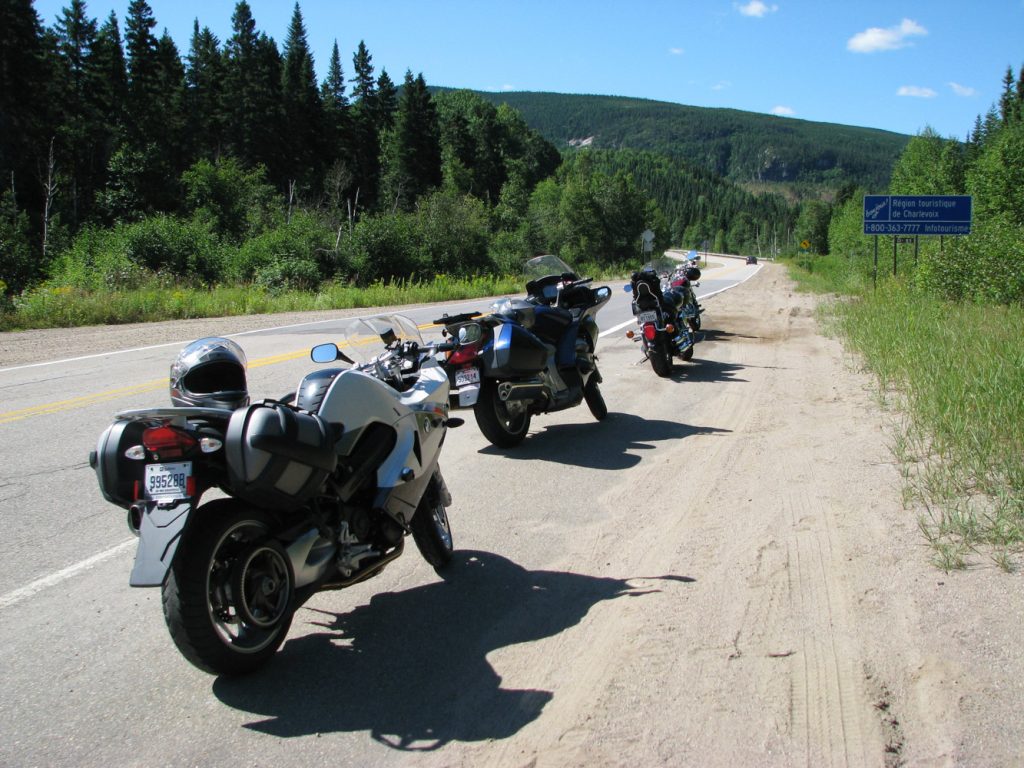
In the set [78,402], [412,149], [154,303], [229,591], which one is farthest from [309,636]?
[412,149]

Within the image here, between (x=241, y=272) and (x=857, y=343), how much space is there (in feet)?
75.9

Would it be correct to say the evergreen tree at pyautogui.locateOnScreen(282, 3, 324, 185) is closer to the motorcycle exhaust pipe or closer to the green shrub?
the green shrub

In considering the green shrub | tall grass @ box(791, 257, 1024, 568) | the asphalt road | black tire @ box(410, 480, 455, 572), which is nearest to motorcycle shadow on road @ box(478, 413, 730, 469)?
the asphalt road

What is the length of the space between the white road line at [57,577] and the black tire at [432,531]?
1.83 metres

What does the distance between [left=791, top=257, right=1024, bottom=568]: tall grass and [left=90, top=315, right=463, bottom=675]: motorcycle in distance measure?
2.99m

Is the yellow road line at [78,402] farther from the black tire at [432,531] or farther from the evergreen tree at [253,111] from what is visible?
the evergreen tree at [253,111]

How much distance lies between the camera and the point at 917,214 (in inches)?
862

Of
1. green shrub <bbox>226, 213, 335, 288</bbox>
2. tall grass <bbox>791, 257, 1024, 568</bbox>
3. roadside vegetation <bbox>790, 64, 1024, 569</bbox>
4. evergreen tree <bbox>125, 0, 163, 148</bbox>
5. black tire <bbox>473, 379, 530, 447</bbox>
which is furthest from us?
evergreen tree <bbox>125, 0, 163, 148</bbox>

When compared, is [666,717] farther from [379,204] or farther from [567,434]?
[379,204]

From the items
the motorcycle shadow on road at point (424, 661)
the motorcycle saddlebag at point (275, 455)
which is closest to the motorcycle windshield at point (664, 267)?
the motorcycle shadow on road at point (424, 661)

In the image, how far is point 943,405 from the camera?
674 cm

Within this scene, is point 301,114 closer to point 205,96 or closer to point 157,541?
point 205,96

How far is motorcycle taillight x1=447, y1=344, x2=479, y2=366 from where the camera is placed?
21.8ft

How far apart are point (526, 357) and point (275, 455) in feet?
13.0
